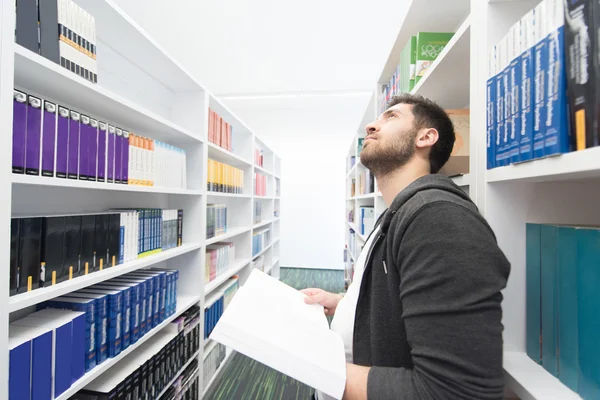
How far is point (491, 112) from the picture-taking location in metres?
0.67

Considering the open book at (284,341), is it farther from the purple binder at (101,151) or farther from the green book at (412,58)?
the green book at (412,58)

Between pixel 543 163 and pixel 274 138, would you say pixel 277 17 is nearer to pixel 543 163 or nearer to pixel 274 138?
pixel 543 163

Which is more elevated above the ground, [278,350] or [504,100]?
[504,100]

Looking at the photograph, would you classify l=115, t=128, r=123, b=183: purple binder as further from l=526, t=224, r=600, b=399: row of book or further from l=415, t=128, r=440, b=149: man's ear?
l=526, t=224, r=600, b=399: row of book

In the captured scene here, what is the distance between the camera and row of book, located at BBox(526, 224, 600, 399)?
0.49m

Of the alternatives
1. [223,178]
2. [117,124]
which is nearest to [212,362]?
[223,178]

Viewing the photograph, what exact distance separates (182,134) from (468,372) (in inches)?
67.5

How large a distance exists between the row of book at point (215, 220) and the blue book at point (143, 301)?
2.36ft

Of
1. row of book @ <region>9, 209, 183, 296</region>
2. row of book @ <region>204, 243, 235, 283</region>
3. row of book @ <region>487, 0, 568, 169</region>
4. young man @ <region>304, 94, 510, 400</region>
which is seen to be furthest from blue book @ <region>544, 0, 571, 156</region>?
row of book @ <region>204, 243, 235, 283</region>

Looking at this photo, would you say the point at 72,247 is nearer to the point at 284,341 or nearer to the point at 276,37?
the point at 284,341

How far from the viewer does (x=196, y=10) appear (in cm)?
234

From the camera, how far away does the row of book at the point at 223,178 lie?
2084mm

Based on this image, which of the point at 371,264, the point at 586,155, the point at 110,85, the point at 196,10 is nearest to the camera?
the point at 586,155

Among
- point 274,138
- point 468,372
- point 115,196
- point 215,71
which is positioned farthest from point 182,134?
point 274,138
